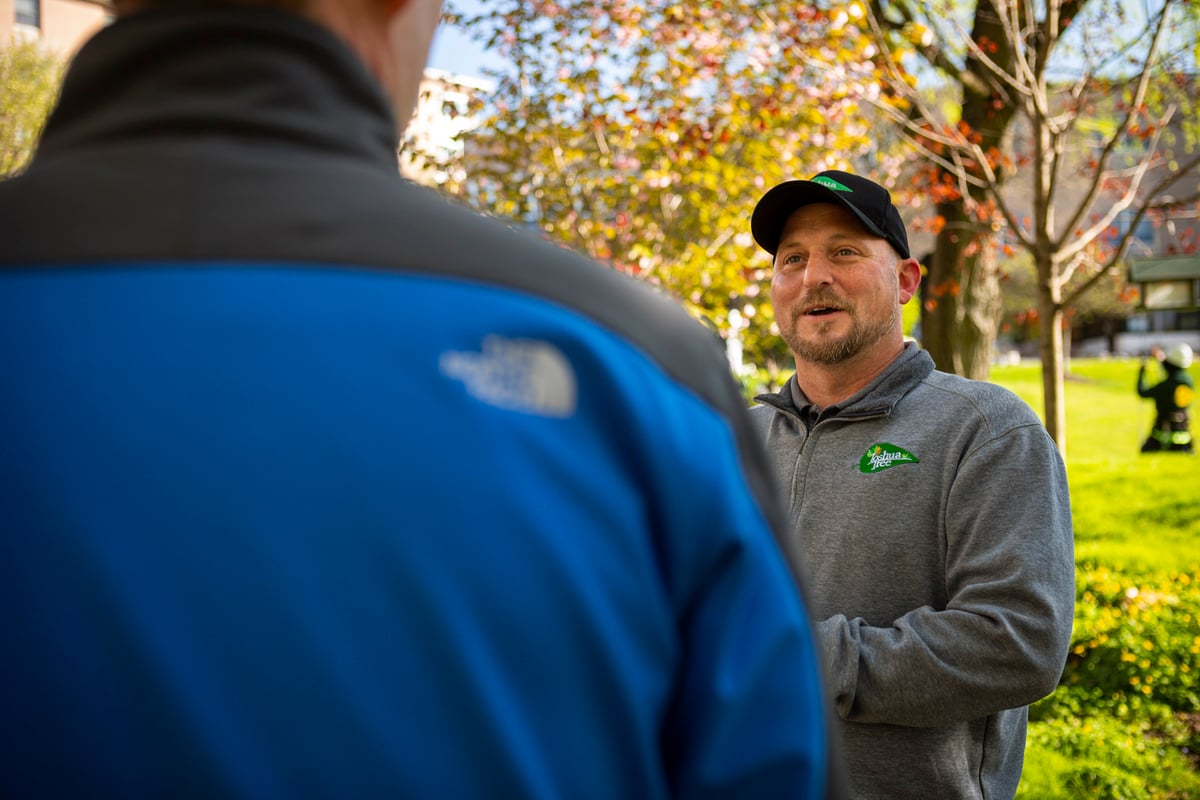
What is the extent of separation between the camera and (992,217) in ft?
26.7

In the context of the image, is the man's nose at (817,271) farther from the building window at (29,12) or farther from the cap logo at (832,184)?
the building window at (29,12)

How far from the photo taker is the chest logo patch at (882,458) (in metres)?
2.51

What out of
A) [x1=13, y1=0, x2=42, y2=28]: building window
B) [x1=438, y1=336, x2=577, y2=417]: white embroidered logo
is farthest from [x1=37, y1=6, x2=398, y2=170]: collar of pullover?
[x1=13, y1=0, x2=42, y2=28]: building window

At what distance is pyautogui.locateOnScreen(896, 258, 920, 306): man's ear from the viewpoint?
9.94 feet

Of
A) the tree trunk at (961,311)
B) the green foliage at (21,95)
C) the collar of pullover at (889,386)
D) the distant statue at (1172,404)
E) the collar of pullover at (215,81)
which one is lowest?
the distant statue at (1172,404)

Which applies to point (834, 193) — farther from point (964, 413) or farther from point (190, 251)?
point (190, 251)

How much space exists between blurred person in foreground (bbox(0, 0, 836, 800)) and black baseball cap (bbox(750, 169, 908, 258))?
2.11 meters

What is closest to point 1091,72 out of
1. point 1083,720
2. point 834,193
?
point 1083,720

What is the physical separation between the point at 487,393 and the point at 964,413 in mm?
1987

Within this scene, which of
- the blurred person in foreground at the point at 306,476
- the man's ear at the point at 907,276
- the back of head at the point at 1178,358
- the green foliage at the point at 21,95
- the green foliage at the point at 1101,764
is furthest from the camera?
the green foliage at the point at 21,95

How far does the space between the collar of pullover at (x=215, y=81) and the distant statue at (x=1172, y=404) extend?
1817 centimetres

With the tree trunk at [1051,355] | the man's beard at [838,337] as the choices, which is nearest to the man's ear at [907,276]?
the man's beard at [838,337]

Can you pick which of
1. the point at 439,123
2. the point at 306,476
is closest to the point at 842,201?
the point at 306,476

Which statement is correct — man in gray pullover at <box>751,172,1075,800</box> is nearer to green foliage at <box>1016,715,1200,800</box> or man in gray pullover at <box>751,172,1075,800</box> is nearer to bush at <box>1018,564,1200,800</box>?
green foliage at <box>1016,715,1200,800</box>
